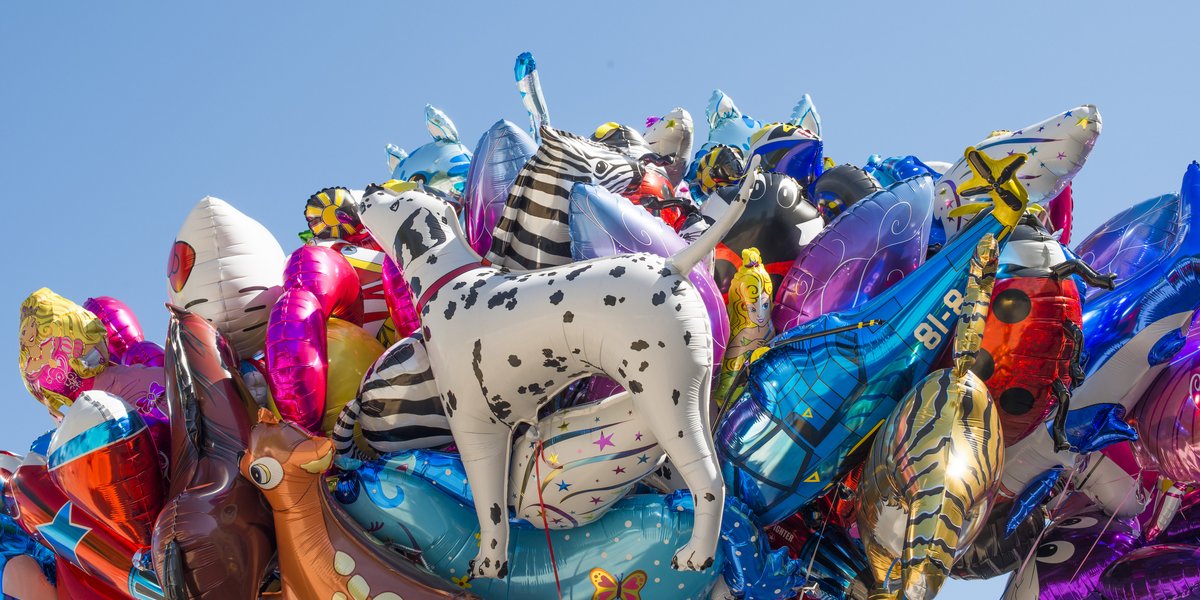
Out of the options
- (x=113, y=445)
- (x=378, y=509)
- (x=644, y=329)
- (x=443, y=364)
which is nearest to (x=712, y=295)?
(x=644, y=329)

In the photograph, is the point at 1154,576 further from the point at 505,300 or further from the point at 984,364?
the point at 505,300

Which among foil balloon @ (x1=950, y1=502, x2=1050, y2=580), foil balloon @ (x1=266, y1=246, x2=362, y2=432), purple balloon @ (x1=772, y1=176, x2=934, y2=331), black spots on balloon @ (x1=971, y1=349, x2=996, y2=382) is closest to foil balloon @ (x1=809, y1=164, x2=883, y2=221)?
purple balloon @ (x1=772, y1=176, x2=934, y2=331)

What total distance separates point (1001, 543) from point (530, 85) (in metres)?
2.25

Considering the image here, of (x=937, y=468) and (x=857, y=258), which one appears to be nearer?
(x=937, y=468)

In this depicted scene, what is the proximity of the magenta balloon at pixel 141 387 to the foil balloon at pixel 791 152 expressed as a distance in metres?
2.56

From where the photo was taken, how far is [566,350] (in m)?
3.52

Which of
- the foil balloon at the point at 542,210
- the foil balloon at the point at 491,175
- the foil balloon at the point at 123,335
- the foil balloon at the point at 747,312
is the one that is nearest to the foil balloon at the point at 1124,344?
the foil balloon at the point at 747,312

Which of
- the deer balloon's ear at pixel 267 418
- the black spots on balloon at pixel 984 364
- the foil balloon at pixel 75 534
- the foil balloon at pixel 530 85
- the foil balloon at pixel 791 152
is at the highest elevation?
the foil balloon at pixel 530 85

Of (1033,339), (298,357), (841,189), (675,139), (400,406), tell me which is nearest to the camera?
(1033,339)

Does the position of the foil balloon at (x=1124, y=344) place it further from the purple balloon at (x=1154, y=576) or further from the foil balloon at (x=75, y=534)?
the foil balloon at (x=75, y=534)

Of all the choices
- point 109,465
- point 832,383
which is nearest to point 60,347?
point 109,465

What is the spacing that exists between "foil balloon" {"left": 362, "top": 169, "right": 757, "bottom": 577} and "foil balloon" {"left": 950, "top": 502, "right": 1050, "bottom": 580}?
3.70 ft

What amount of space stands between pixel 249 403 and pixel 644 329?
1488 mm

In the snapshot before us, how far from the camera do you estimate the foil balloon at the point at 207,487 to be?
142 inches
